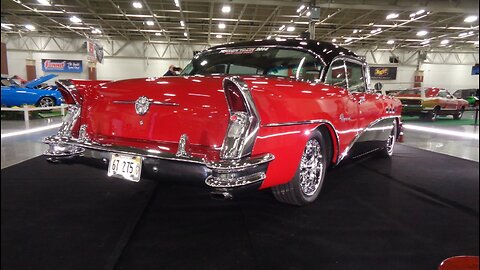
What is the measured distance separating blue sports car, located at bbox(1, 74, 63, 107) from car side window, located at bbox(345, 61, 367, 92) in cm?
973

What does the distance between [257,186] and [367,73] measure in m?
2.61

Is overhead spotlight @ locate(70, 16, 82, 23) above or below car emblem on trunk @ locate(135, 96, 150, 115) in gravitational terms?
above

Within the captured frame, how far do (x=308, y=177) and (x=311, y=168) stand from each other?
0.25 ft

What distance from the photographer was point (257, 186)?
194cm

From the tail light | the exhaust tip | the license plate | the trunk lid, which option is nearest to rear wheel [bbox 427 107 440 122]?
the trunk lid

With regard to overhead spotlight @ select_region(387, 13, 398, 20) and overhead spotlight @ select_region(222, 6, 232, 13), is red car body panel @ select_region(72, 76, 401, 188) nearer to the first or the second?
overhead spotlight @ select_region(222, 6, 232, 13)

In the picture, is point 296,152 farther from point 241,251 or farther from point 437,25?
point 437,25

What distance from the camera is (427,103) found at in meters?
11.6

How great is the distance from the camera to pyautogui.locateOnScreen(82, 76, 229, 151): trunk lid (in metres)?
2.00

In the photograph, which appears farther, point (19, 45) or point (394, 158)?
point (19, 45)

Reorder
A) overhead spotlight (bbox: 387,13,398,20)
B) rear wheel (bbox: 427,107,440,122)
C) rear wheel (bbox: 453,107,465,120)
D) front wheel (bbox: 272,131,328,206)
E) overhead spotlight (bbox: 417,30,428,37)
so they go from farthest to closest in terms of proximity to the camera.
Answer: overhead spotlight (bbox: 417,30,428,37)
overhead spotlight (bbox: 387,13,398,20)
rear wheel (bbox: 453,107,465,120)
rear wheel (bbox: 427,107,440,122)
front wheel (bbox: 272,131,328,206)

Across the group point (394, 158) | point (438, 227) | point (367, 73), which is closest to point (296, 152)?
point (438, 227)

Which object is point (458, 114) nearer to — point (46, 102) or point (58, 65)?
point (46, 102)

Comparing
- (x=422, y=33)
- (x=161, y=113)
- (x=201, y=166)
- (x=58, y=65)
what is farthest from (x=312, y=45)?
(x=58, y=65)
